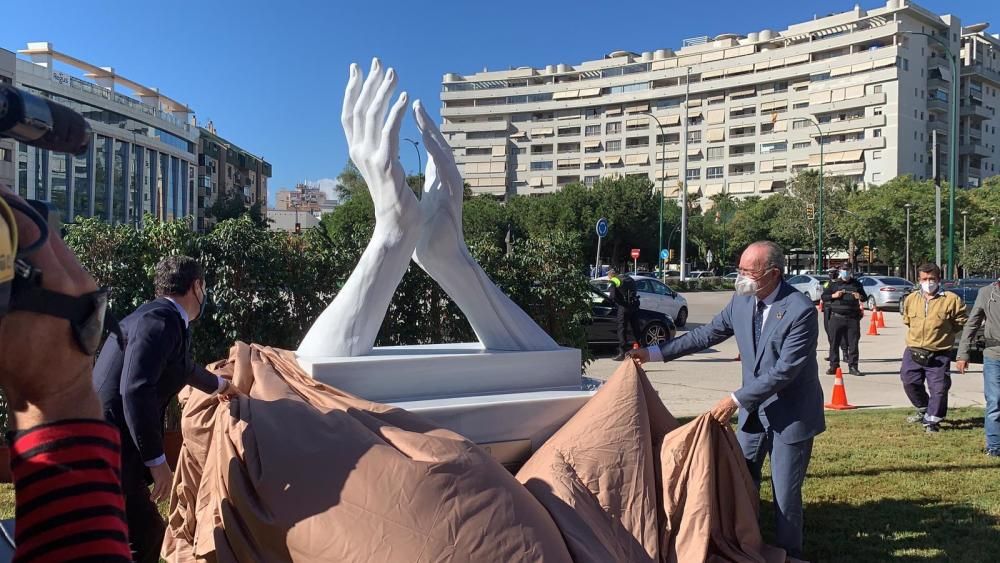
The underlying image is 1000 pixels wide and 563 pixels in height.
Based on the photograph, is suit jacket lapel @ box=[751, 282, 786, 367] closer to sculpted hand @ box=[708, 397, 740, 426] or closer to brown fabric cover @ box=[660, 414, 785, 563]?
sculpted hand @ box=[708, 397, 740, 426]

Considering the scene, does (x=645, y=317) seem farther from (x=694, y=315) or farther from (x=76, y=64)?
(x=76, y=64)

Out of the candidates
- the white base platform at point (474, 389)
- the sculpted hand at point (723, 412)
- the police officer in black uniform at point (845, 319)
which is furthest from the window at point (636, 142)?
the sculpted hand at point (723, 412)

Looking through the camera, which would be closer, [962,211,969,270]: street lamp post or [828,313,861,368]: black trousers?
[828,313,861,368]: black trousers

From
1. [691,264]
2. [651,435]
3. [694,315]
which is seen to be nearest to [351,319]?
[651,435]

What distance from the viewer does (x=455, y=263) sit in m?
5.73

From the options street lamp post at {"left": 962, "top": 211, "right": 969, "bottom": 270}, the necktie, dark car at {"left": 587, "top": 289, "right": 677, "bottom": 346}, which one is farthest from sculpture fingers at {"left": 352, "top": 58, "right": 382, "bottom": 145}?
street lamp post at {"left": 962, "top": 211, "right": 969, "bottom": 270}

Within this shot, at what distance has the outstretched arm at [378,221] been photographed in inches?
208

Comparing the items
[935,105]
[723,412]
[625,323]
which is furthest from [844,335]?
[935,105]

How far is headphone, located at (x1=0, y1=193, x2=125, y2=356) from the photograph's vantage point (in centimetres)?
125

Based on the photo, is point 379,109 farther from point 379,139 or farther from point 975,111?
point 975,111

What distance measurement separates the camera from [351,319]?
17.4 feet

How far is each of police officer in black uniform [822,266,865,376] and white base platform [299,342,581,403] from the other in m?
7.80

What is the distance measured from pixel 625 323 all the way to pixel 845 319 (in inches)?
148

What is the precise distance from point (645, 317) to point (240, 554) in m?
12.4
